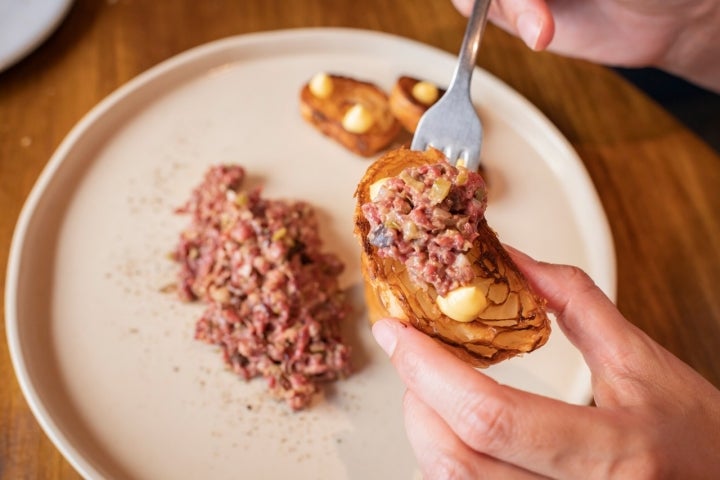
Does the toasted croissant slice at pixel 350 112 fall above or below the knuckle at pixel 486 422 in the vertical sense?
below

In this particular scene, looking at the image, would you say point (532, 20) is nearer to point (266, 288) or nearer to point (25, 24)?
point (266, 288)

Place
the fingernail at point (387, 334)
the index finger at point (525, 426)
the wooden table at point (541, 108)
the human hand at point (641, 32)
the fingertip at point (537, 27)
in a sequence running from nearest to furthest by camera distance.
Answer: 1. the index finger at point (525, 426)
2. the fingernail at point (387, 334)
3. the fingertip at point (537, 27)
4. the wooden table at point (541, 108)
5. the human hand at point (641, 32)

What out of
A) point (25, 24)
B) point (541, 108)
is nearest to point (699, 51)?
point (541, 108)

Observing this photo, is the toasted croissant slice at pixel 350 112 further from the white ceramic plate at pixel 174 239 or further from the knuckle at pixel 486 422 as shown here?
the knuckle at pixel 486 422

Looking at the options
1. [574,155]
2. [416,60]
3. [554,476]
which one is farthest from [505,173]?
[554,476]

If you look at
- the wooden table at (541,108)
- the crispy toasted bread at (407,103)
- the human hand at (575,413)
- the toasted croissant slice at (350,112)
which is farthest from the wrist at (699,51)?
the human hand at (575,413)

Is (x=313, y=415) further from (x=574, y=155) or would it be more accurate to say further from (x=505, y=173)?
(x=574, y=155)
